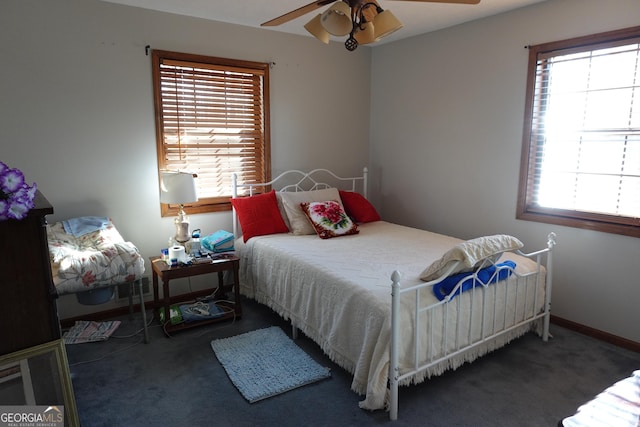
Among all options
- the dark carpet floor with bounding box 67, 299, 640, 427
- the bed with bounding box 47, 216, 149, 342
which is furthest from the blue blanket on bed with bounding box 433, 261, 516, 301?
the bed with bounding box 47, 216, 149, 342

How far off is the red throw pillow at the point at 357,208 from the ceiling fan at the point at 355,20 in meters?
2.05

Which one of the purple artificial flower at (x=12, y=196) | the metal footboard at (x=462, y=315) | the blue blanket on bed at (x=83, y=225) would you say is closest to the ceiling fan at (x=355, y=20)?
the metal footboard at (x=462, y=315)

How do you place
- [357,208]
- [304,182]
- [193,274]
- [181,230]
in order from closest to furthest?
[193,274], [181,230], [357,208], [304,182]

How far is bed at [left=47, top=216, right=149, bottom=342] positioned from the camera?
240cm

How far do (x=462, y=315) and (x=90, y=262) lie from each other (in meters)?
2.19

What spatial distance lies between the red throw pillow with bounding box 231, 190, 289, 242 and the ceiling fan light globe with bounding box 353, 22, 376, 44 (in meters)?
1.84

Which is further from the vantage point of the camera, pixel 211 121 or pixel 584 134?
pixel 211 121

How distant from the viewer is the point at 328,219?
3578 mm

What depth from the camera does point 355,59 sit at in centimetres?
448

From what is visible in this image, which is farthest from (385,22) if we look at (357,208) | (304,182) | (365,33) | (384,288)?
(304,182)

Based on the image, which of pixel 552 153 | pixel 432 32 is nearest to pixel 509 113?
pixel 552 153

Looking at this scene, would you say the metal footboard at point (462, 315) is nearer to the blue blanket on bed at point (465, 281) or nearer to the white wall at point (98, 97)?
the blue blanket on bed at point (465, 281)

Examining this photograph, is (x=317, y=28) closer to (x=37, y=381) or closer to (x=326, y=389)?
(x=326, y=389)

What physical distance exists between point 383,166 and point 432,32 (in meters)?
1.41
